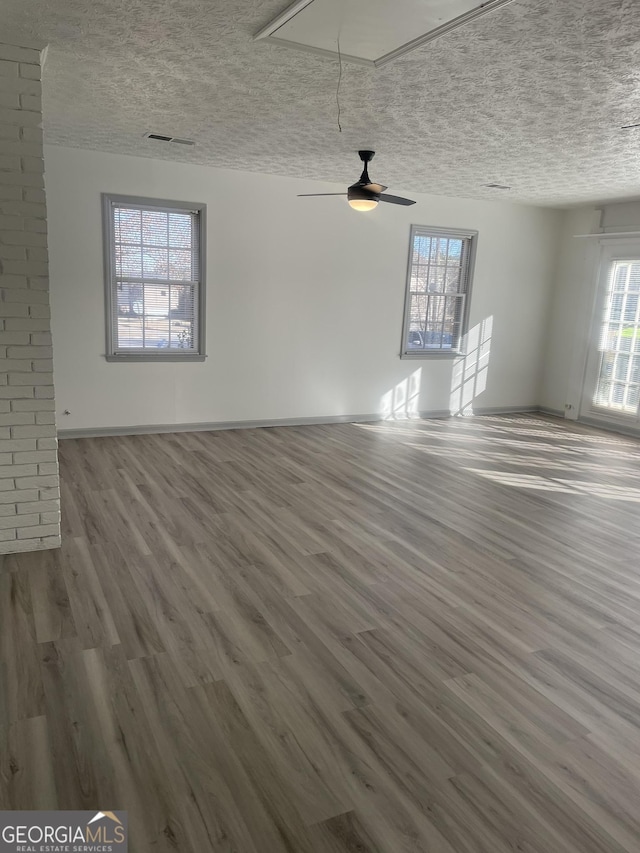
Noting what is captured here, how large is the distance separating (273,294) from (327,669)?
514 cm

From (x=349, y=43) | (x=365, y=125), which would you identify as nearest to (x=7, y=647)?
(x=349, y=43)

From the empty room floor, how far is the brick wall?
0.30 meters

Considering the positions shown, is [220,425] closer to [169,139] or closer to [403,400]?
[403,400]

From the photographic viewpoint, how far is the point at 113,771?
2.01m

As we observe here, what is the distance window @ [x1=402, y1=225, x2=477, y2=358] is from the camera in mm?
7922

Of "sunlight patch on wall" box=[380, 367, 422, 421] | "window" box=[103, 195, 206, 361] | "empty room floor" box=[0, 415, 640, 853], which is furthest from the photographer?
"sunlight patch on wall" box=[380, 367, 422, 421]

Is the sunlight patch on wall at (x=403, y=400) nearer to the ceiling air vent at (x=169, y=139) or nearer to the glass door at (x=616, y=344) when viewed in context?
the glass door at (x=616, y=344)

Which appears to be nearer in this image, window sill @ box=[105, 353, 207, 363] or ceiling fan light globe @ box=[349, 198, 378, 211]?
ceiling fan light globe @ box=[349, 198, 378, 211]

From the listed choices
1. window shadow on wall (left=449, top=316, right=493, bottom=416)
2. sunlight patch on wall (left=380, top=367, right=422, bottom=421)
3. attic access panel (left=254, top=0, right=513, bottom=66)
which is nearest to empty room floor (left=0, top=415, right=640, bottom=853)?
attic access panel (left=254, top=0, right=513, bottom=66)

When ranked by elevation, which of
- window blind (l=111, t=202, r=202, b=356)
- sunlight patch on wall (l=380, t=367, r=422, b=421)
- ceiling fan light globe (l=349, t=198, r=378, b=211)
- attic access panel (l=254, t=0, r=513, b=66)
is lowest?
sunlight patch on wall (l=380, t=367, r=422, b=421)

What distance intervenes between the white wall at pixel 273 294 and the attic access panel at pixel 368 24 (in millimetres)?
3603

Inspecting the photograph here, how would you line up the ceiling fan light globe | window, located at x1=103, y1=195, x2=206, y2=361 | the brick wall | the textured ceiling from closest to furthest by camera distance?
1. the textured ceiling
2. the brick wall
3. the ceiling fan light globe
4. window, located at x1=103, y1=195, x2=206, y2=361

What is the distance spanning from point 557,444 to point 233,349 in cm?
392

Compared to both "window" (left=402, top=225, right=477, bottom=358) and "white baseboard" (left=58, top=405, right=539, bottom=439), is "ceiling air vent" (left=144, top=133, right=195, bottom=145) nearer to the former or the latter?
"white baseboard" (left=58, top=405, right=539, bottom=439)
